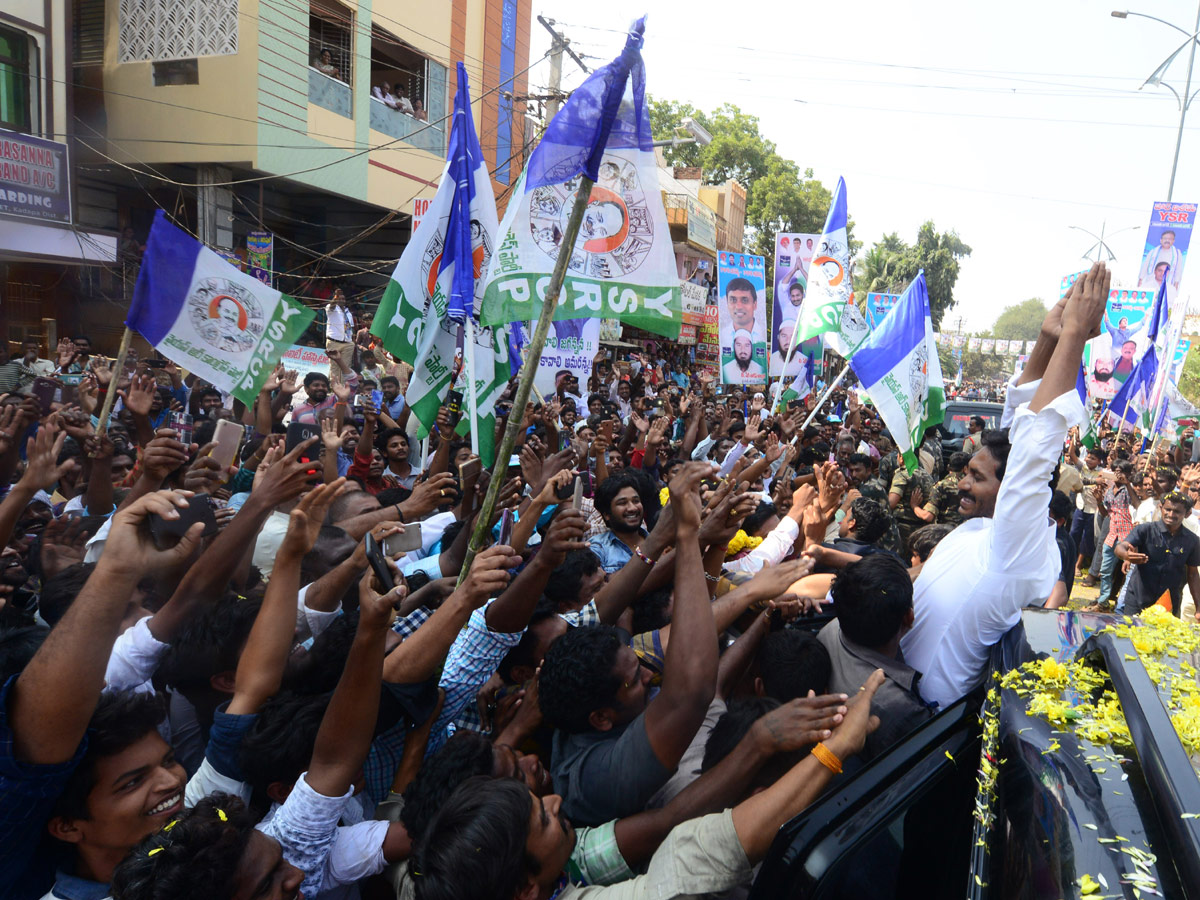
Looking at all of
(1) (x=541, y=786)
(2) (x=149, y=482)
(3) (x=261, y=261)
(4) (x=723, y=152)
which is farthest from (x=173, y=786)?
(4) (x=723, y=152)

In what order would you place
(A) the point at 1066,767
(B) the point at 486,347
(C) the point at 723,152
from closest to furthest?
(A) the point at 1066,767, (B) the point at 486,347, (C) the point at 723,152

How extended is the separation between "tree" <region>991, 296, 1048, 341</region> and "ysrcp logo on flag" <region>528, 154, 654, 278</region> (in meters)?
148

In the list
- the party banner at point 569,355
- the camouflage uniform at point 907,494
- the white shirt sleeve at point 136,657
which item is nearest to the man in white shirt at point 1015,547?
the white shirt sleeve at point 136,657

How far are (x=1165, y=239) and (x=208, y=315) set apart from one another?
17.0 m

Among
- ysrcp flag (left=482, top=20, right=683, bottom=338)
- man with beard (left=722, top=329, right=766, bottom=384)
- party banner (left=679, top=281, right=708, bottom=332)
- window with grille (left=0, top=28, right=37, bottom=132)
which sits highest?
window with grille (left=0, top=28, right=37, bottom=132)

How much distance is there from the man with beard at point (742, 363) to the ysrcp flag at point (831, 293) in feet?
5.88

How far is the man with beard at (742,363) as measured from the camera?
10.9 metres

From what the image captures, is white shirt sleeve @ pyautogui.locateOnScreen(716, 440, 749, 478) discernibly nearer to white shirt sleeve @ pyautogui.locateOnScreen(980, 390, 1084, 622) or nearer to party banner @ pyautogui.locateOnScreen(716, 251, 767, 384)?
white shirt sleeve @ pyautogui.locateOnScreen(980, 390, 1084, 622)

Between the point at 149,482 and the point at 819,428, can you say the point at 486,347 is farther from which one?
the point at 819,428

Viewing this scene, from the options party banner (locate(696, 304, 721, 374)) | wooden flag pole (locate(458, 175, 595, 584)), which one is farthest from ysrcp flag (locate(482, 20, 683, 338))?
party banner (locate(696, 304, 721, 374))

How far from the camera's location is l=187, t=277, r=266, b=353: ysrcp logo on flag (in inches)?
209

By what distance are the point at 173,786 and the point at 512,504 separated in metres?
2.06

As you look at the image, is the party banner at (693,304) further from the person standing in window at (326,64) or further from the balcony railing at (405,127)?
the person standing in window at (326,64)

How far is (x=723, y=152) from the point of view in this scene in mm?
43594
